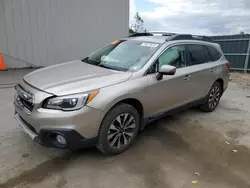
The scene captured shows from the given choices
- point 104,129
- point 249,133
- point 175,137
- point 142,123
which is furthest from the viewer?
point 249,133

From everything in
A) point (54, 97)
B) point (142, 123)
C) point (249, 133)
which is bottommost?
point (249, 133)

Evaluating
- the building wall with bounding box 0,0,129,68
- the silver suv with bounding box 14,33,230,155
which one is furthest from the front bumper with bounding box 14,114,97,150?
the building wall with bounding box 0,0,129,68

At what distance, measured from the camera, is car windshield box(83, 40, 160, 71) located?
11.2 ft

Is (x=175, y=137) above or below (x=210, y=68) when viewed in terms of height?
below

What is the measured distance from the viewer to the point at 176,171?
2.84 m

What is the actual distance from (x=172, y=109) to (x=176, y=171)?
1.31 metres

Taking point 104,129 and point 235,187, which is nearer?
point 235,187

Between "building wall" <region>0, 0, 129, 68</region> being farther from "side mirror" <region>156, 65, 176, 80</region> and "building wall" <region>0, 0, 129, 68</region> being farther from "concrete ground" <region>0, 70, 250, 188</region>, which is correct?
"side mirror" <region>156, 65, 176, 80</region>

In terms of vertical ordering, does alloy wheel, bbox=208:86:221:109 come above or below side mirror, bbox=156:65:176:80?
below

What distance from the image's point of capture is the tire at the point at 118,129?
2854 millimetres

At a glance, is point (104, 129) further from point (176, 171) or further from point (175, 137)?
point (175, 137)

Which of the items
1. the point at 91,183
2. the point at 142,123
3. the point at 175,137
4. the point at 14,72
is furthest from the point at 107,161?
the point at 14,72

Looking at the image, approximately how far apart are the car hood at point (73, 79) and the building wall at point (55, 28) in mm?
6270

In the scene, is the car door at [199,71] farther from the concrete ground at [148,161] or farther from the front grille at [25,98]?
the front grille at [25,98]
